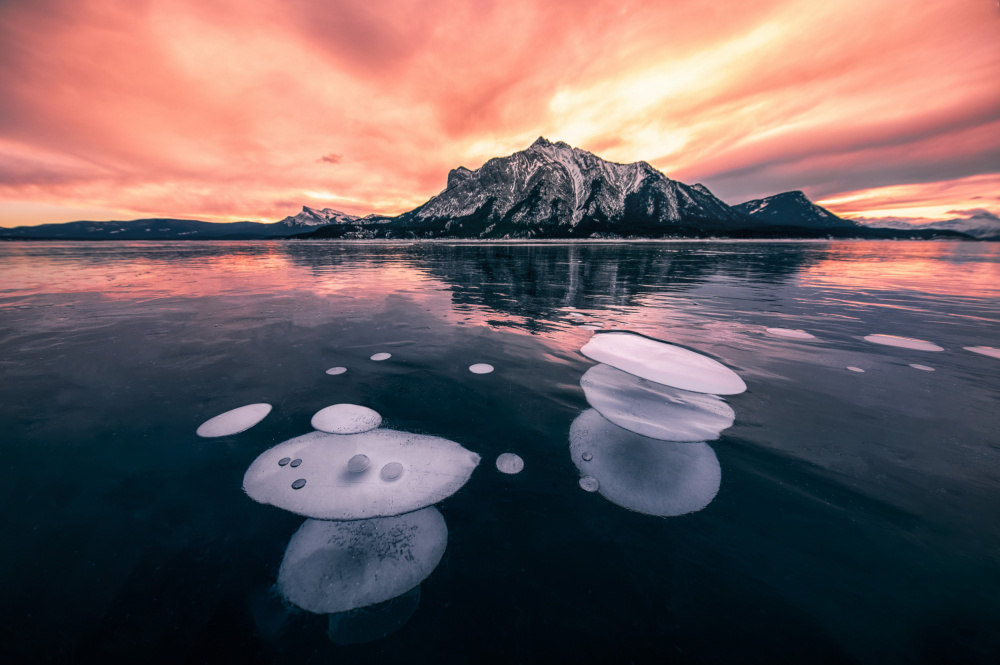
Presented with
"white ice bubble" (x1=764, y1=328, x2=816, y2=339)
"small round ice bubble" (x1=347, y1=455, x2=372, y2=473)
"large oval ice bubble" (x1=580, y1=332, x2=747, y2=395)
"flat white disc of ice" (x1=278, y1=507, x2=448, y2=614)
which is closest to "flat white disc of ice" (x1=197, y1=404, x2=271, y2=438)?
"small round ice bubble" (x1=347, y1=455, x2=372, y2=473)

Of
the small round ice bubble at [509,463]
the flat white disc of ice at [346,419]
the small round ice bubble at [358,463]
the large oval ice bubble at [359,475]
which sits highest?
the flat white disc of ice at [346,419]

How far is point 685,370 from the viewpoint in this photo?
8.00m

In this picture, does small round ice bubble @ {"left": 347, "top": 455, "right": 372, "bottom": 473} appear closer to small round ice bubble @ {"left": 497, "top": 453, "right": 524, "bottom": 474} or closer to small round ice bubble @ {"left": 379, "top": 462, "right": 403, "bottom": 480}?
small round ice bubble @ {"left": 379, "top": 462, "right": 403, "bottom": 480}

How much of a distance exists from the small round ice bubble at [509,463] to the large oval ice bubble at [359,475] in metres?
0.38

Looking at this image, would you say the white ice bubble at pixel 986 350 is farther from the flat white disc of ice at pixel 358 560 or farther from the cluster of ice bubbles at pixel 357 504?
the flat white disc of ice at pixel 358 560

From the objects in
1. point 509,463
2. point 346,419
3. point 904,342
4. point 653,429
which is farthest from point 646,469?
point 904,342

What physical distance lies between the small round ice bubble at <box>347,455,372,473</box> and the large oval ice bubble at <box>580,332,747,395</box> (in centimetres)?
609

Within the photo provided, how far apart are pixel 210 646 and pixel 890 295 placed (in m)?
29.5

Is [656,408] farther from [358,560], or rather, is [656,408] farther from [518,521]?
[358,560]

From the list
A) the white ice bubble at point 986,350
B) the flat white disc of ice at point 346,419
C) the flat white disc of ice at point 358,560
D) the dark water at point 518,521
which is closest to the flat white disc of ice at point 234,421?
the dark water at point 518,521

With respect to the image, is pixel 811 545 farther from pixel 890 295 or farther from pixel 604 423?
pixel 890 295

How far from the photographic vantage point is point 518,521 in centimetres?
400

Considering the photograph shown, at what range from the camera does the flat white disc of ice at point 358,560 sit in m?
3.19

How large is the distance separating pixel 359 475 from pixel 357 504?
488 millimetres
